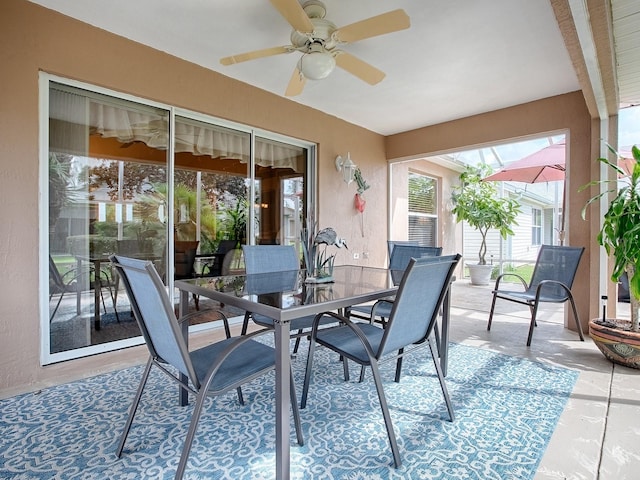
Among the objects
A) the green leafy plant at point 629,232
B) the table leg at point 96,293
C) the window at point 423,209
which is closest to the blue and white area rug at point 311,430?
the table leg at point 96,293

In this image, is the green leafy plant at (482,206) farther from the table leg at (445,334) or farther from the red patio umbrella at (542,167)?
the table leg at (445,334)

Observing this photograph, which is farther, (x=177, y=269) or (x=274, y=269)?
(x=177, y=269)

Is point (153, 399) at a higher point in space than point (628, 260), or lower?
lower

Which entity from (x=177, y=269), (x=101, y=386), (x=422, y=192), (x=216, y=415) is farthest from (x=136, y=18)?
(x=422, y=192)

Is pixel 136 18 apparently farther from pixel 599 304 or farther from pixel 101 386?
pixel 599 304

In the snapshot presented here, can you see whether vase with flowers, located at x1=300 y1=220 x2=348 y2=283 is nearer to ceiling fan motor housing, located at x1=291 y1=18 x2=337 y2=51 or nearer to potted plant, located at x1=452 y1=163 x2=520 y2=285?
ceiling fan motor housing, located at x1=291 y1=18 x2=337 y2=51

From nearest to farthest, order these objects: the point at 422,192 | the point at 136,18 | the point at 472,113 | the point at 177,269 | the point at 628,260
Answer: the point at 136,18 → the point at 628,260 → the point at 177,269 → the point at 472,113 → the point at 422,192

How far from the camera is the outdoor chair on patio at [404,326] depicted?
5.05 feet

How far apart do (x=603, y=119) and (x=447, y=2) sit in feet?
7.76

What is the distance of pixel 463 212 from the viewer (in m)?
7.21

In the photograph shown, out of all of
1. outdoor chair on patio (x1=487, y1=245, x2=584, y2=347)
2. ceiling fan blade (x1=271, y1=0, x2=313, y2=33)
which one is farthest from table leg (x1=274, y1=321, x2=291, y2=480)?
outdoor chair on patio (x1=487, y1=245, x2=584, y2=347)

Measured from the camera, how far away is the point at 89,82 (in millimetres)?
2580

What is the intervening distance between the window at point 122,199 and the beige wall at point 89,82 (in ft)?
0.38

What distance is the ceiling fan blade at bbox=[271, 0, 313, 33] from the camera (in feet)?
5.95
